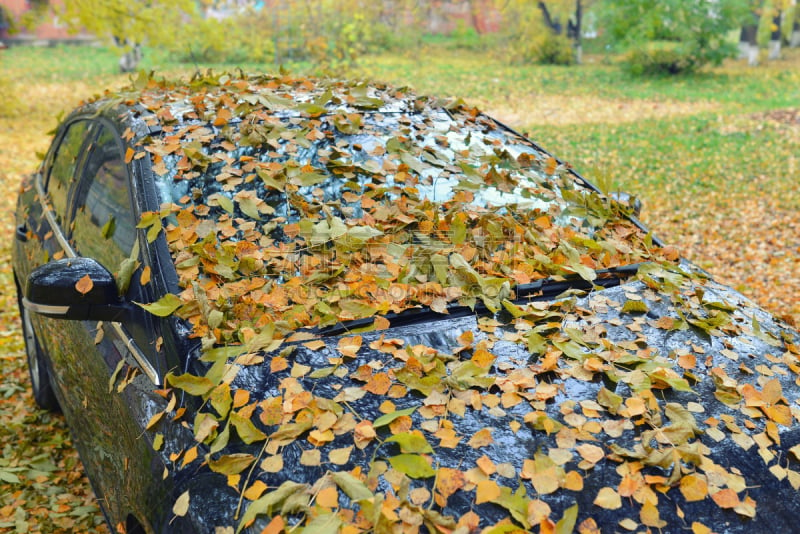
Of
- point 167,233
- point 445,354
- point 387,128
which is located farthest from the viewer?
point 387,128

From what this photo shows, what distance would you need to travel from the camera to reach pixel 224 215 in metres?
2.50

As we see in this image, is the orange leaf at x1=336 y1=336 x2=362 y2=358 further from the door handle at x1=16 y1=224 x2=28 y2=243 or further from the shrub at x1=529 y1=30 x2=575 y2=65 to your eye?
the shrub at x1=529 y1=30 x2=575 y2=65

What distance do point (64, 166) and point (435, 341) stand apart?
7.72ft

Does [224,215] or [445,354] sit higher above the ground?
[224,215]

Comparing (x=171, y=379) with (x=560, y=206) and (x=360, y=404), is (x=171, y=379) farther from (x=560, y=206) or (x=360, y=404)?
(x=560, y=206)

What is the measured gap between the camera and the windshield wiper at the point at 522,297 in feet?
7.09

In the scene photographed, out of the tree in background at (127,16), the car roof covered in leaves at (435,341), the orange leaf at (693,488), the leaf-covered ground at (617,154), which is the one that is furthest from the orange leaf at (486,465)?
the tree in background at (127,16)

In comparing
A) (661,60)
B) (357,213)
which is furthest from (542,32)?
(357,213)

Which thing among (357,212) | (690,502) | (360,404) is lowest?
(690,502)

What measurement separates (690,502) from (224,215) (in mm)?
1670

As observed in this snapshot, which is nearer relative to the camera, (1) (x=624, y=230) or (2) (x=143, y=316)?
(2) (x=143, y=316)

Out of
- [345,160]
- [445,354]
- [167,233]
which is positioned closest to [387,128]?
[345,160]

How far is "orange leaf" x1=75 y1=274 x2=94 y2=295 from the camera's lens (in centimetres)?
216

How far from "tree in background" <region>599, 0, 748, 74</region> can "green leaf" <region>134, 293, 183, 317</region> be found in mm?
19926
